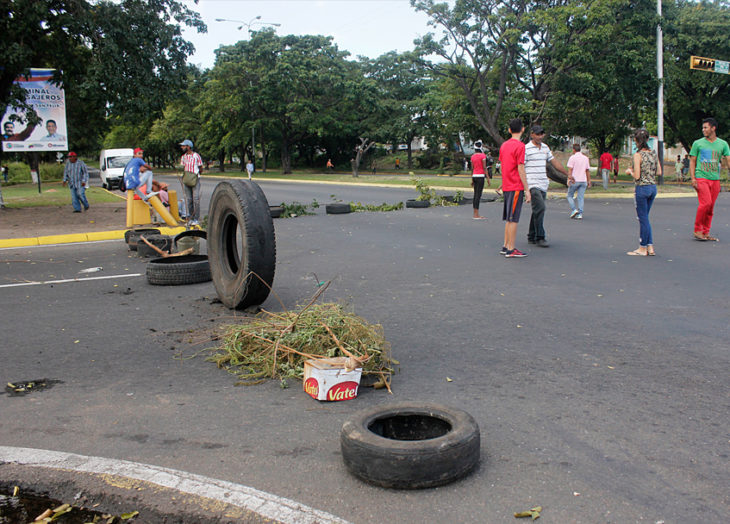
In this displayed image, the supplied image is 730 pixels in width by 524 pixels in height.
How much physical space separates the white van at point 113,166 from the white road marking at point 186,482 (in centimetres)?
3822

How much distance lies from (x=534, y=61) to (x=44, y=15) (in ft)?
63.6

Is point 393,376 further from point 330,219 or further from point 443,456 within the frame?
point 330,219

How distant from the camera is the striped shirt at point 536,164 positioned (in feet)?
35.2

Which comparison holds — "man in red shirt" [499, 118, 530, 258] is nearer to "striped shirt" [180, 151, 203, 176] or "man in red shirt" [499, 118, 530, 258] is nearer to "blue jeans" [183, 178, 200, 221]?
"striped shirt" [180, 151, 203, 176]

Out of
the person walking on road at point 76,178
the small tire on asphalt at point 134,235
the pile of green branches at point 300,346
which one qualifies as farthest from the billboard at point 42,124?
the pile of green branches at point 300,346

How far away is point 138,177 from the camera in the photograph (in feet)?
45.8

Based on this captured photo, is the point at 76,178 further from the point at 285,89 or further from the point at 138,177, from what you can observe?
the point at 285,89

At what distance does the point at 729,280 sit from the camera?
774cm

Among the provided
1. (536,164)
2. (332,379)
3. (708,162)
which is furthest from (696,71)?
(332,379)

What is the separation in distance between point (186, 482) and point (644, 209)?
28.5ft

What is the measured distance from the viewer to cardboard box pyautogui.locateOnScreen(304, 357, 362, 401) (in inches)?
158

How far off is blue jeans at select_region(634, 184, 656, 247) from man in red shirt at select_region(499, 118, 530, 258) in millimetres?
1829

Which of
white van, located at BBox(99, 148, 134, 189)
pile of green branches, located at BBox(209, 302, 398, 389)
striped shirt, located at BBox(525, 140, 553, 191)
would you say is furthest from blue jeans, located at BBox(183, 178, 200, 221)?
white van, located at BBox(99, 148, 134, 189)

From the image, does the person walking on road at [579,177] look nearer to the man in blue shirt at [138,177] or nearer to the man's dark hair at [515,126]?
the man's dark hair at [515,126]
